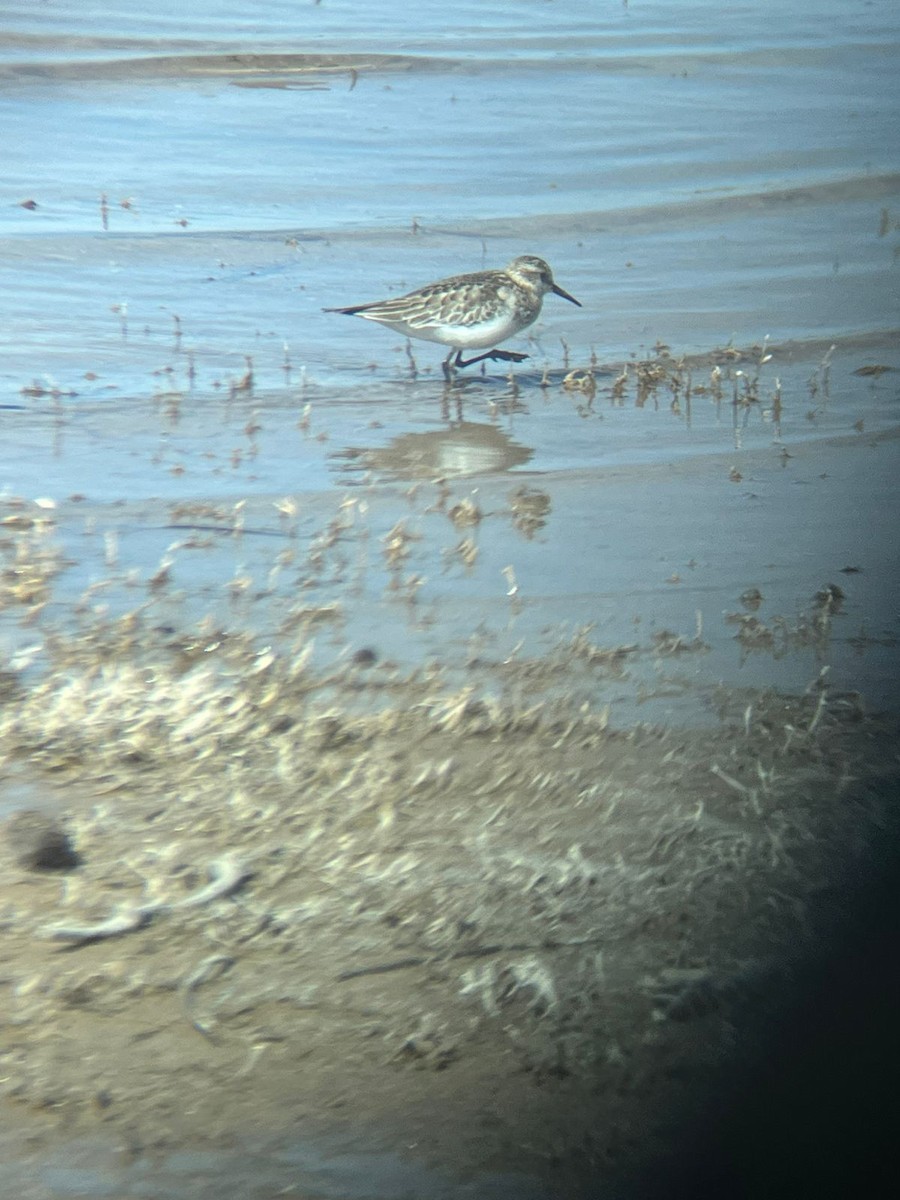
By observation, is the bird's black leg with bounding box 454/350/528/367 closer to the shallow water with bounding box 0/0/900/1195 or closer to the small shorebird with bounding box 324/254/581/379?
the small shorebird with bounding box 324/254/581/379

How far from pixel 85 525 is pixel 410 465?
151cm

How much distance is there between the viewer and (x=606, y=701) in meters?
4.64

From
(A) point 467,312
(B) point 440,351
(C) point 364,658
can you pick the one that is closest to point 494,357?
(A) point 467,312

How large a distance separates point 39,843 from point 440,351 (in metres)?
5.97

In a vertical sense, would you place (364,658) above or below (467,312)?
below

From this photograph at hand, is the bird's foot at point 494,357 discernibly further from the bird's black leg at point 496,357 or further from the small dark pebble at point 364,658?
the small dark pebble at point 364,658

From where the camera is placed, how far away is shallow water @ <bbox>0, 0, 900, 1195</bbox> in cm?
553

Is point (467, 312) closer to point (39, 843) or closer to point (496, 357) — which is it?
point (496, 357)

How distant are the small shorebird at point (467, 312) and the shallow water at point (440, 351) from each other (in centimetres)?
24

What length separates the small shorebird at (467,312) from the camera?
8469 millimetres

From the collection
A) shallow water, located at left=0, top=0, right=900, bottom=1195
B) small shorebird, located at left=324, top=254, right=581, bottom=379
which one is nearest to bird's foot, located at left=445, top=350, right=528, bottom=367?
small shorebird, located at left=324, top=254, right=581, bottom=379

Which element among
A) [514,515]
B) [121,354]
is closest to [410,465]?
[514,515]

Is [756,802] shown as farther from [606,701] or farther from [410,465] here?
[410,465]

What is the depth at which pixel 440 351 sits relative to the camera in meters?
9.41
